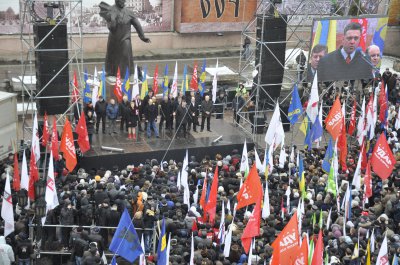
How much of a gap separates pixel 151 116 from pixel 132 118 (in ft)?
2.05

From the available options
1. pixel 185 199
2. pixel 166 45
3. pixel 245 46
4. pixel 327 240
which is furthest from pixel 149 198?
pixel 166 45

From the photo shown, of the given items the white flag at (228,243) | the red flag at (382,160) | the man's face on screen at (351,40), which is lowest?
the white flag at (228,243)

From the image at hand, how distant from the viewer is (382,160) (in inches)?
657

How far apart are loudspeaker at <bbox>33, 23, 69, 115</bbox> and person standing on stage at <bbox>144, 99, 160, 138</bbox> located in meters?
2.48

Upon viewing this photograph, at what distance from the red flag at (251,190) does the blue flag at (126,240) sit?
9.47 ft

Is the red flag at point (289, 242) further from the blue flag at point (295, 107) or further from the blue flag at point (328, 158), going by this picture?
the blue flag at point (295, 107)

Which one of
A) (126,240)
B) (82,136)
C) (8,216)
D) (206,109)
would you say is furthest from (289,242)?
(206,109)

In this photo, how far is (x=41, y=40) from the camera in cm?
1872

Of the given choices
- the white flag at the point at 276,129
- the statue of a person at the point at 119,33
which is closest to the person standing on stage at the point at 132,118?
the statue of a person at the point at 119,33

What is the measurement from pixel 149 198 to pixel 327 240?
4.11 metres

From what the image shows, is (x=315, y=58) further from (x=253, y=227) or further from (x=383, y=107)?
(x=253, y=227)

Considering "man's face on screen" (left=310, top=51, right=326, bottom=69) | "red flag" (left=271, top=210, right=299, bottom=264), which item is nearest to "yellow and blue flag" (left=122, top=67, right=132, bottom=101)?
"man's face on screen" (left=310, top=51, right=326, bottom=69)

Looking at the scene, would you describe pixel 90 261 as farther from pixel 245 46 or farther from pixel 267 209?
pixel 245 46

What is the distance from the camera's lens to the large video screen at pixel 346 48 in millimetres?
21359
